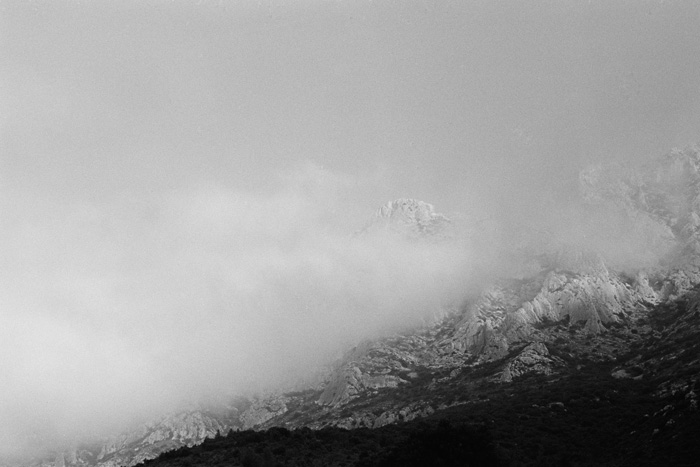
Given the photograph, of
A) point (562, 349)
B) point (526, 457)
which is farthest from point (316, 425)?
point (526, 457)

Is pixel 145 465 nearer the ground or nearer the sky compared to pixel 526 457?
nearer the sky

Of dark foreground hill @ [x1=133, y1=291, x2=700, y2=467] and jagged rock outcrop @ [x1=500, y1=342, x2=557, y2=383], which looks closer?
dark foreground hill @ [x1=133, y1=291, x2=700, y2=467]

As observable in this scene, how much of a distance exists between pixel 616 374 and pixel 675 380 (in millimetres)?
36949

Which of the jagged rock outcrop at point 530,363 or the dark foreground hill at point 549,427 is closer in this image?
the dark foreground hill at point 549,427

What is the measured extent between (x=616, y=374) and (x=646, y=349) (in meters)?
28.3

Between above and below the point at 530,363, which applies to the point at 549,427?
below

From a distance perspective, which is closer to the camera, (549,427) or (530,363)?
(549,427)

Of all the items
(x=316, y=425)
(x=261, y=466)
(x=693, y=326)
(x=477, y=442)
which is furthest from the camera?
(x=316, y=425)

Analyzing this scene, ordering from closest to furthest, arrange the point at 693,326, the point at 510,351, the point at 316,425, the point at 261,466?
the point at 261,466, the point at 693,326, the point at 316,425, the point at 510,351

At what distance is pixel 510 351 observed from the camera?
195250 mm

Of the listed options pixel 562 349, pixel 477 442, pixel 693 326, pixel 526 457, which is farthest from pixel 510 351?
pixel 477 442

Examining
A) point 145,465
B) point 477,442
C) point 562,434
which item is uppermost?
point 145,465

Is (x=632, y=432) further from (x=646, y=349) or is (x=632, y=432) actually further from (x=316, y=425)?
(x=316, y=425)

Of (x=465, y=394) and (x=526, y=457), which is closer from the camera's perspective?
(x=526, y=457)
